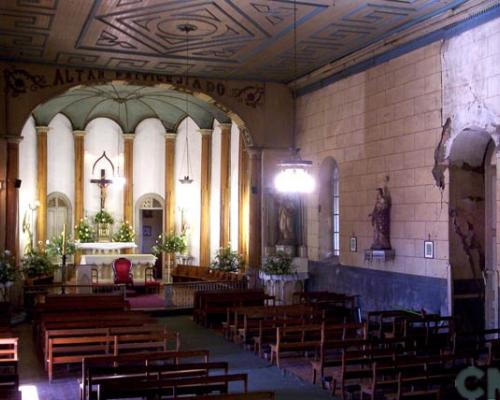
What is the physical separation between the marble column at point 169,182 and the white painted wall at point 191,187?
18 cm

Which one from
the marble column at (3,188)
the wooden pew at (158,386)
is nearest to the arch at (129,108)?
the marble column at (3,188)

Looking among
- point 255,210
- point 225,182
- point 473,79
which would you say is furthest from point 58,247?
point 473,79

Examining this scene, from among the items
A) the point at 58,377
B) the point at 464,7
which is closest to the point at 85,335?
the point at 58,377

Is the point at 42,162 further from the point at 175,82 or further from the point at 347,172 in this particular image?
the point at 347,172

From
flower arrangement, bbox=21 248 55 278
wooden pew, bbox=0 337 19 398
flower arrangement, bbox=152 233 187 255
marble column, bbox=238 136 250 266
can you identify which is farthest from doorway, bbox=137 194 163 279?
wooden pew, bbox=0 337 19 398

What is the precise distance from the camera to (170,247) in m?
22.5

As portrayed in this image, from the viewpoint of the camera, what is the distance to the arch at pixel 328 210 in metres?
16.0

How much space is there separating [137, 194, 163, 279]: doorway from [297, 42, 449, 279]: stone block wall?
9325mm

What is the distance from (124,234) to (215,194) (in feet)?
11.2

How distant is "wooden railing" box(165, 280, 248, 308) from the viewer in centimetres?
1588

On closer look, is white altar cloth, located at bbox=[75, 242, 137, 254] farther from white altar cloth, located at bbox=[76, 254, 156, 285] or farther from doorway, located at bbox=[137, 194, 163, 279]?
doorway, located at bbox=[137, 194, 163, 279]

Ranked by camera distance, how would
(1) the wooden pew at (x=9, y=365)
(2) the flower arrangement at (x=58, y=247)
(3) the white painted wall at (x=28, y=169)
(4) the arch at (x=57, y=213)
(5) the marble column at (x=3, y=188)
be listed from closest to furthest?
(1) the wooden pew at (x=9, y=365), (5) the marble column at (x=3, y=188), (2) the flower arrangement at (x=58, y=247), (3) the white painted wall at (x=28, y=169), (4) the arch at (x=57, y=213)

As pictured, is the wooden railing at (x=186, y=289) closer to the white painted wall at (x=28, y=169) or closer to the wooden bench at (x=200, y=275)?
the wooden bench at (x=200, y=275)

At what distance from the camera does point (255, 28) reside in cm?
1280
